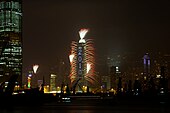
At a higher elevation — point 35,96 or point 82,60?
point 82,60

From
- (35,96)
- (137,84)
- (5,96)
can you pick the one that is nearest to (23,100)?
(35,96)

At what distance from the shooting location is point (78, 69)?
640 feet

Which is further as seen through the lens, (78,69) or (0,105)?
(78,69)

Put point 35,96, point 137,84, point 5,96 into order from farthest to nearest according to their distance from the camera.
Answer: point 137,84 < point 35,96 < point 5,96

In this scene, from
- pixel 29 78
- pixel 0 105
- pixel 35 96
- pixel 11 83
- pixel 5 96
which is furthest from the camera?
pixel 29 78

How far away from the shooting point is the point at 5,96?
2766 inches

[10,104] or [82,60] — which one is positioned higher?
[82,60]

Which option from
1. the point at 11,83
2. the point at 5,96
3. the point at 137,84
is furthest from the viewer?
the point at 137,84

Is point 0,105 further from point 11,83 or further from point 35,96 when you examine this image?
point 35,96

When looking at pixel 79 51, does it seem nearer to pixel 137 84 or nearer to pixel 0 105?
pixel 137 84

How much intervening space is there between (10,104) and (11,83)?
42.3 feet

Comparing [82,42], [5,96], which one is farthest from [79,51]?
[5,96]

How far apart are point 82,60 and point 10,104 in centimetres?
12989

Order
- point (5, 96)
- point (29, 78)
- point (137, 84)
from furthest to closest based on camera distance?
point (29, 78) → point (137, 84) → point (5, 96)
